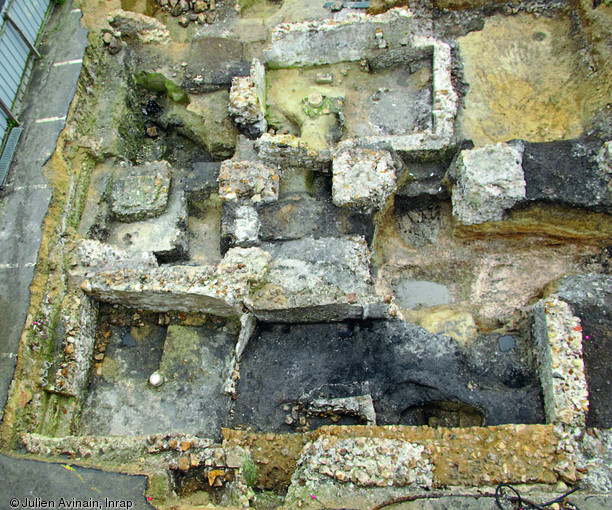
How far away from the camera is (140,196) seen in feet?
17.2

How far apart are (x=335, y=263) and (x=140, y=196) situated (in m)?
2.37

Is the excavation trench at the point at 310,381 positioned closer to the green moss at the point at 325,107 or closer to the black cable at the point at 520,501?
the black cable at the point at 520,501

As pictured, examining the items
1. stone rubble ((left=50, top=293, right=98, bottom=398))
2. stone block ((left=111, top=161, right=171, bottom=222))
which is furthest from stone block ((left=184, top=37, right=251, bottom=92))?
stone rubble ((left=50, top=293, right=98, bottom=398))

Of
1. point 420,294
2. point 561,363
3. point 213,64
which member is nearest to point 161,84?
point 213,64

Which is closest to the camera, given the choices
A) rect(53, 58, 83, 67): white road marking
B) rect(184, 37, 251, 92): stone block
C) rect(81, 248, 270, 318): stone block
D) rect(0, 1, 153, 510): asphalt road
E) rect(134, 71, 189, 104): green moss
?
rect(0, 1, 153, 510): asphalt road

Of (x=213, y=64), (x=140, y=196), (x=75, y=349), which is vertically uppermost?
(x=213, y=64)

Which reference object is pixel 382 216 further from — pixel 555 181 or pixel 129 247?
pixel 129 247

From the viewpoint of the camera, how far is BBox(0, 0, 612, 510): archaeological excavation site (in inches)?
144

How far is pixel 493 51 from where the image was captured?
6008 millimetres

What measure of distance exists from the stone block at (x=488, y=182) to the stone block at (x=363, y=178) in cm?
74

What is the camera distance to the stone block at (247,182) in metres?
5.04

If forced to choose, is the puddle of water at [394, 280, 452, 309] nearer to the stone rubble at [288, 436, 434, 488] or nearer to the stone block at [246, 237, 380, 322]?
the stone block at [246, 237, 380, 322]

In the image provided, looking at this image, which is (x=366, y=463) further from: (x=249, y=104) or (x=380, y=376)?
(x=249, y=104)

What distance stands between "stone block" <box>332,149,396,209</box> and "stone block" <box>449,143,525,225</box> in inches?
29.1
